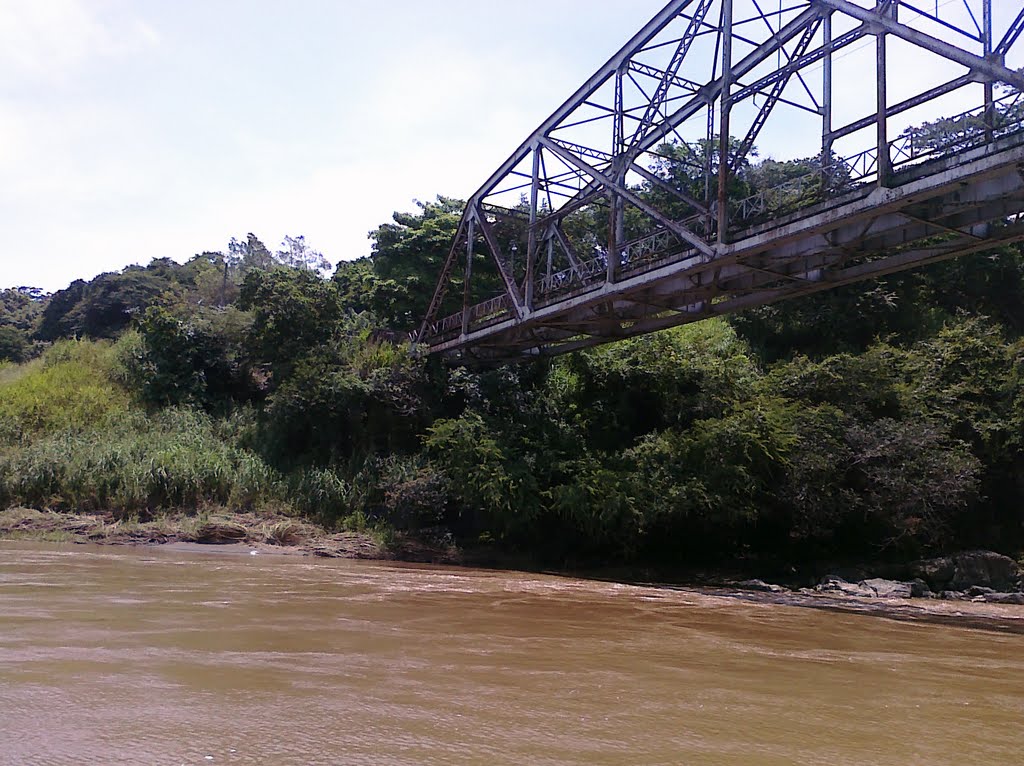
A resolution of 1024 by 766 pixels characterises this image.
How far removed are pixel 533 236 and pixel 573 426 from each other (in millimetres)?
6331

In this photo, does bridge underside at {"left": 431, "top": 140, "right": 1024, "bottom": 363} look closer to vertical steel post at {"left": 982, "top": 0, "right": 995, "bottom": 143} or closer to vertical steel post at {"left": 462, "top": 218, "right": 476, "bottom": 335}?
vertical steel post at {"left": 982, "top": 0, "right": 995, "bottom": 143}

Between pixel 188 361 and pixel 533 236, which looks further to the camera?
pixel 188 361

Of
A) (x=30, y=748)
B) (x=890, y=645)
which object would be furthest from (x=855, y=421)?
(x=30, y=748)

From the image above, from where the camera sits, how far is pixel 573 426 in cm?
2728

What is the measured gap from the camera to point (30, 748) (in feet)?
15.9

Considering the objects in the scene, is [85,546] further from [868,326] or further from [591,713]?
[868,326]

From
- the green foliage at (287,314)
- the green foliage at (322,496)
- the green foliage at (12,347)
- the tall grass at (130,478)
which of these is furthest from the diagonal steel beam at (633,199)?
the green foliage at (12,347)

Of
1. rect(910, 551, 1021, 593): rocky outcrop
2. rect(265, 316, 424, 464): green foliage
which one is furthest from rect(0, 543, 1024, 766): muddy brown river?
rect(265, 316, 424, 464): green foliage

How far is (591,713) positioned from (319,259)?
51693 millimetres

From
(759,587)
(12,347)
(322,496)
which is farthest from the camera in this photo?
(12,347)

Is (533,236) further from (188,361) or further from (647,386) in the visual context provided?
(188,361)

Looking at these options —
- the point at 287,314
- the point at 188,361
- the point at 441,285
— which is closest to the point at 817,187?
the point at 441,285

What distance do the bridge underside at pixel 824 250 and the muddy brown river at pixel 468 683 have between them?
22.9 ft

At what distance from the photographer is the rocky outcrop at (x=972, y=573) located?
19922 mm
